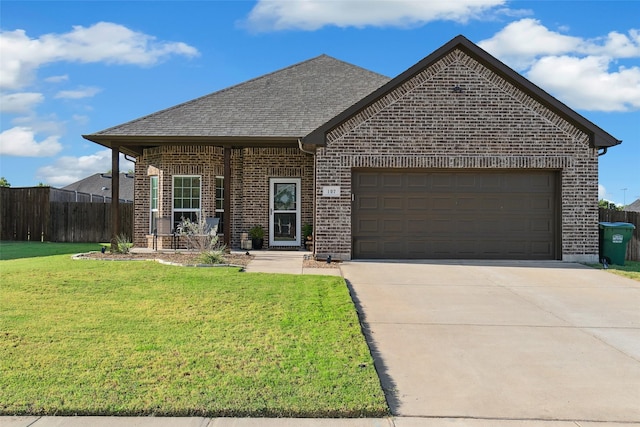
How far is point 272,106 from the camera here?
15867 mm

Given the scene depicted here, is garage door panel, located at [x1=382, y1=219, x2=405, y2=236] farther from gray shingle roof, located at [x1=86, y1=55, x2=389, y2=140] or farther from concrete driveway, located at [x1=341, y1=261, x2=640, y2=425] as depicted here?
gray shingle roof, located at [x1=86, y1=55, x2=389, y2=140]

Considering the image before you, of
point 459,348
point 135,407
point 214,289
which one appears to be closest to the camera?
point 135,407

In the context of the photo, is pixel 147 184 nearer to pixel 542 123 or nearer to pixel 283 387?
pixel 542 123

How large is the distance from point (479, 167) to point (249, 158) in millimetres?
6747

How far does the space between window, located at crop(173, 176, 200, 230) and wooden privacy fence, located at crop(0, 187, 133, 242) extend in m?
6.26

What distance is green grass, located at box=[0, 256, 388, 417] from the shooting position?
Answer: 13.1 feet

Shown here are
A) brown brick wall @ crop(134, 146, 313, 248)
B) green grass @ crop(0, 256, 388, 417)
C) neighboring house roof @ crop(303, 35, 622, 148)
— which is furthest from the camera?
brown brick wall @ crop(134, 146, 313, 248)

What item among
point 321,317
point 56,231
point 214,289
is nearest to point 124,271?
point 214,289

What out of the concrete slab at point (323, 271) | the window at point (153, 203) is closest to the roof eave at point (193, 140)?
the window at point (153, 203)

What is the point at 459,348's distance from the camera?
18.6ft

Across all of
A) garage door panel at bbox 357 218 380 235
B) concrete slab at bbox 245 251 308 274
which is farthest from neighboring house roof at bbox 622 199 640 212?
concrete slab at bbox 245 251 308 274

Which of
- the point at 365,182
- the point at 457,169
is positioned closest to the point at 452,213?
the point at 457,169

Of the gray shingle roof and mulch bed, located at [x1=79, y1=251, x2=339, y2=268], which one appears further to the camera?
the gray shingle roof

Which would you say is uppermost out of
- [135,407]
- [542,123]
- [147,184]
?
[542,123]
